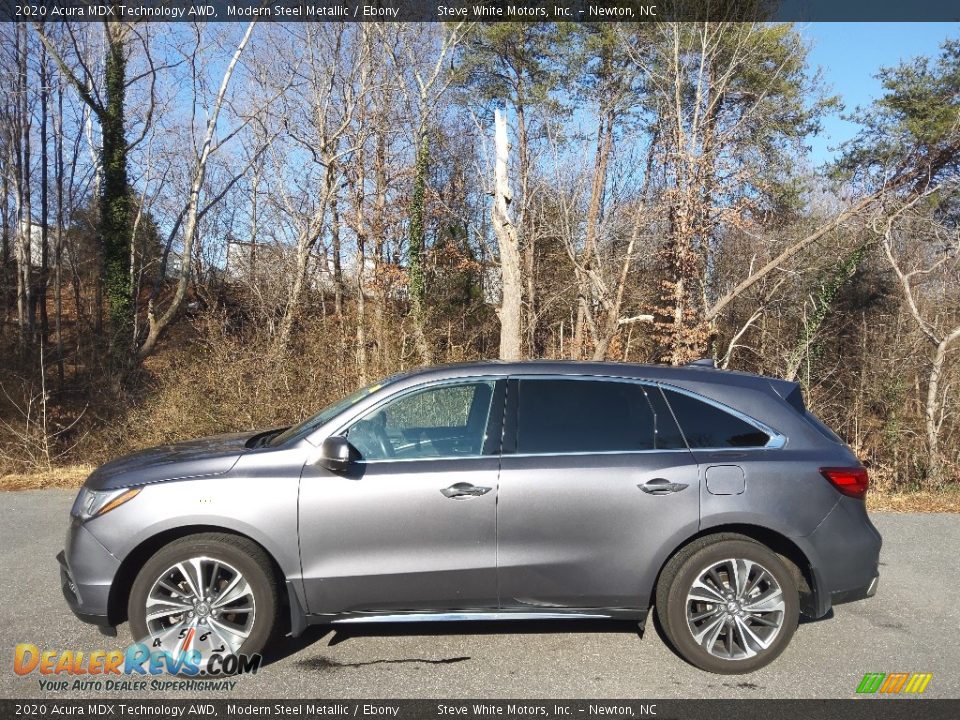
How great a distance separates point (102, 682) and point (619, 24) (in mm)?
19918

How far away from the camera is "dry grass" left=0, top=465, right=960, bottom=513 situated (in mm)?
8250

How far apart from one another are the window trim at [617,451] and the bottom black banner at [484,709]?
50.7 inches

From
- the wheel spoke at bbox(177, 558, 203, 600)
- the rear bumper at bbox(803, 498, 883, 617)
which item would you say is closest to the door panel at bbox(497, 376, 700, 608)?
the rear bumper at bbox(803, 498, 883, 617)

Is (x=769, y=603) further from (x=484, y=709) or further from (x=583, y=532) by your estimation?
(x=484, y=709)

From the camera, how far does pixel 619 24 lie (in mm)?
19562

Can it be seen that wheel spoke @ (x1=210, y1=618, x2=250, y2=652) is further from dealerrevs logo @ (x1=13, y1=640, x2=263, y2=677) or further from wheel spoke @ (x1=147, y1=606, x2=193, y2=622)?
wheel spoke @ (x1=147, y1=606, x2=193, y2=622)

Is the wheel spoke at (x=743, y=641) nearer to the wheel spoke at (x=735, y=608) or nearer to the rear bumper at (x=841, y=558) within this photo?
the wheel spoke at (x=735, y=608)

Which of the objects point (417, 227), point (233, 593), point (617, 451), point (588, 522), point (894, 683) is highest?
point (417, 227)

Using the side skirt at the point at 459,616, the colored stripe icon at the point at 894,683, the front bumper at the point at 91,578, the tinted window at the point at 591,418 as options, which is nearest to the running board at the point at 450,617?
the side skirt at the point at 459,616

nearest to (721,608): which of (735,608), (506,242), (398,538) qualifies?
(735,608)

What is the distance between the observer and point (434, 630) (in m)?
4.47

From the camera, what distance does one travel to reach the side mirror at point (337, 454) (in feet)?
12.7

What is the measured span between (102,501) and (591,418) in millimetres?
2781

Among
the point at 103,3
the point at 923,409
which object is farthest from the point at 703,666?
the point at 103,3
